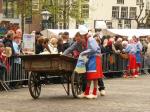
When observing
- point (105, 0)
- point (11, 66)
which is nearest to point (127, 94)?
point (11, 66)

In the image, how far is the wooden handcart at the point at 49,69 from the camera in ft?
57.3

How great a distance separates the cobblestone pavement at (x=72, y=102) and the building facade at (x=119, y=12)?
6974cm

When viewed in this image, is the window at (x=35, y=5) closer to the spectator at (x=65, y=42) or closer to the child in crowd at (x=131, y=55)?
the child in crowd at (x=131, y=55)

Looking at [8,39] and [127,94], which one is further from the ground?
[8,39]

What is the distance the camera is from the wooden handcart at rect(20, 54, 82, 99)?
57.3 ft

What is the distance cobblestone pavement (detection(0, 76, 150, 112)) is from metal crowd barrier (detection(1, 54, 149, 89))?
624 millimetres

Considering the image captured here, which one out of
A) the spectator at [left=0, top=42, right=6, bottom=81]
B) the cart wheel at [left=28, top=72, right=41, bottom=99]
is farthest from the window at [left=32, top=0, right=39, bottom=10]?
the cart wheel at [left=28, top=72, right=41, bottom=99]

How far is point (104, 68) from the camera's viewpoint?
28703 millimetres

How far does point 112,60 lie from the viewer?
29156 millimetres

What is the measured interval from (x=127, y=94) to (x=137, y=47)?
1163cm

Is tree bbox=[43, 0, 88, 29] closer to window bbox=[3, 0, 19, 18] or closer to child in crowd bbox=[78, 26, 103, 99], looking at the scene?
window bbox=[3, 0, 19, 18]

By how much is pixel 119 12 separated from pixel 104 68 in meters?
67.2

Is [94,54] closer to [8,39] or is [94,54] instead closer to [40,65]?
[40,65]

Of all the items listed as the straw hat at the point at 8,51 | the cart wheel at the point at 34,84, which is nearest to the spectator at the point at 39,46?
the straw hat at the point at 8,51
